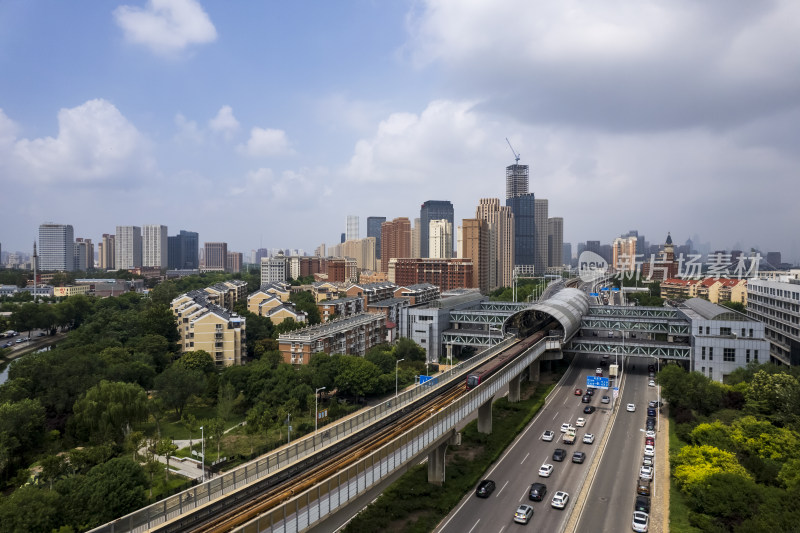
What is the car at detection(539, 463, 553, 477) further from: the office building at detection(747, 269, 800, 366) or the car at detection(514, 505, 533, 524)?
the office building at detection(747, 269, 800, 366)

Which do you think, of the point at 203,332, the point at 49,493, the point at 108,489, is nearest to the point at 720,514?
the point at 108,489

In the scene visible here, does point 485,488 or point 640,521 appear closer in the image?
point 640,521

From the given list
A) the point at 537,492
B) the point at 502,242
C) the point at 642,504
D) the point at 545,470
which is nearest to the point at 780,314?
the point at 545,470

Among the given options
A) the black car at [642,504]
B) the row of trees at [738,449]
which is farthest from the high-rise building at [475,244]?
the black car at [642,504]

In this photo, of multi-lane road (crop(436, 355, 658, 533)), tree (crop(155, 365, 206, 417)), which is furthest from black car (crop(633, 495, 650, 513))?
tree (crop(155, 365, 206, 417))

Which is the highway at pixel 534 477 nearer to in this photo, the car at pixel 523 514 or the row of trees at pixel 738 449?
the car at pixel 523 514

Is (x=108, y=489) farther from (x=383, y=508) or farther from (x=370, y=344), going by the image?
(x=370, y=344)

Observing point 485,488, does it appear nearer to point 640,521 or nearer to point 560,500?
point 560,500
